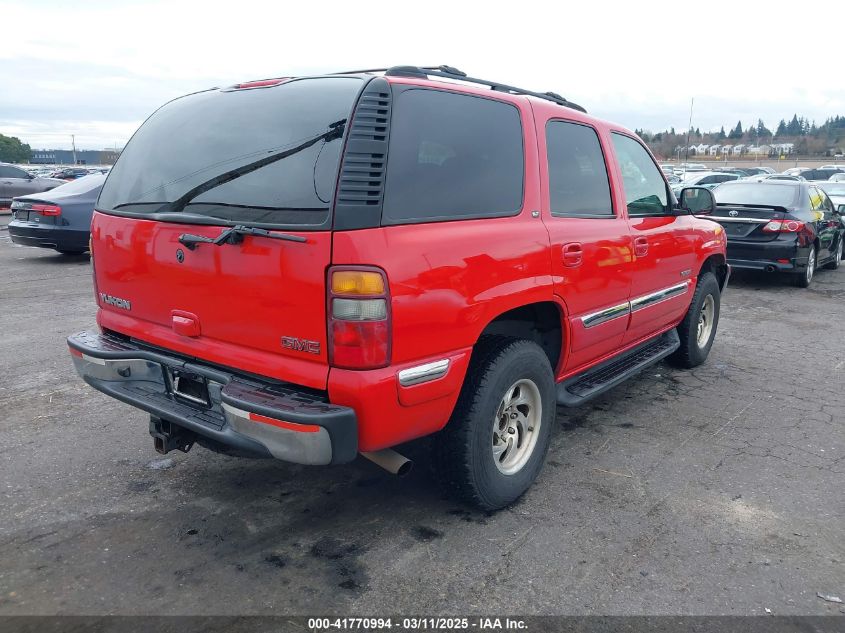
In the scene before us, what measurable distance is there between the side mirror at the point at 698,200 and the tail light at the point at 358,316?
3.56 m

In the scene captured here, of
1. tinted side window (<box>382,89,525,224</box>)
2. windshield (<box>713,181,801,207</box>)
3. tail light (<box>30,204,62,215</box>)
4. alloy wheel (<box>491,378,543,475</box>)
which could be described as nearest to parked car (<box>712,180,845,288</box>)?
windshield (<box>713,181,801,207</box>)

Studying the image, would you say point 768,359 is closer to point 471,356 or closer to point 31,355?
point 471,356

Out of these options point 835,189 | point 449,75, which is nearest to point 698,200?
point 449,75

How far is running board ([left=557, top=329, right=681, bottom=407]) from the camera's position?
3992 mm

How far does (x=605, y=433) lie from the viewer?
178 inches

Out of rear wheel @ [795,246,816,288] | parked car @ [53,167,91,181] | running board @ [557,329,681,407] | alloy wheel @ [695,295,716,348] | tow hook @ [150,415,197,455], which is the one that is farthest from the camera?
parked car @ [53,167,91,181]

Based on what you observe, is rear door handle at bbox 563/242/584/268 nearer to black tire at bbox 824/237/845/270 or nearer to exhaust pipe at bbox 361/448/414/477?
exhaust pipe at bbox 361/448/414/477

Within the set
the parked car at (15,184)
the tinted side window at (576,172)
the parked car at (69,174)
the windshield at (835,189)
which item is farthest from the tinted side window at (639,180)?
the parked car at (69,174)

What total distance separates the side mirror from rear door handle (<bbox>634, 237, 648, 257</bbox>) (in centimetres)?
108

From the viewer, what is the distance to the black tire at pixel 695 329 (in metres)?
5.66

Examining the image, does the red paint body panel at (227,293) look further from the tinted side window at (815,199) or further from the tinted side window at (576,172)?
the tinted side window at (815,199)

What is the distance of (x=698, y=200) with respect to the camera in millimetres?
5363

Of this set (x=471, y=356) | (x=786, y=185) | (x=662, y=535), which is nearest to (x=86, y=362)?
(x=471, y=356)

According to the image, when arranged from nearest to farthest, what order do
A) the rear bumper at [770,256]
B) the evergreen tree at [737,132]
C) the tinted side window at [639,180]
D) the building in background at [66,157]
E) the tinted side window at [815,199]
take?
the tinted side window at [639,180] → the rear bumper at [770,256] → the tinted side window at [815,199] → the building in background at [66,157] → the evergreen tree at [737,132]
